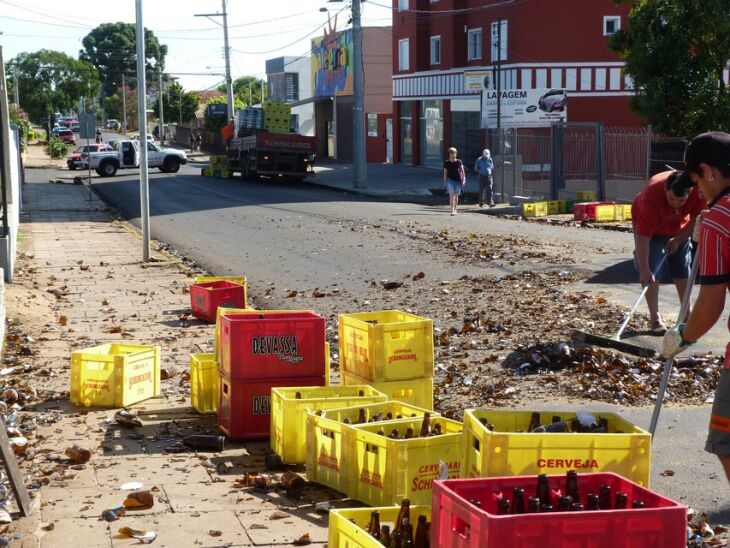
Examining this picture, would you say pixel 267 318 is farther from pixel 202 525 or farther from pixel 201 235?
pixel 201 235

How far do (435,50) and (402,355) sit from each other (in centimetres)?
4596

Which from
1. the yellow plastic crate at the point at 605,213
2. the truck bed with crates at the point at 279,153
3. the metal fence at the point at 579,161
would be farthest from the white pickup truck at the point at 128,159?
the yellow plastic crate at the point at 605,213

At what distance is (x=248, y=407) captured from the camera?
27.0 feet

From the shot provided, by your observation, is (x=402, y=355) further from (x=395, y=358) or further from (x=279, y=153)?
(x=279, y=153)

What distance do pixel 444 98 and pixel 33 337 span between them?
4034 cm

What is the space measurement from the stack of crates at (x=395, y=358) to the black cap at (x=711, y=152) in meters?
3.44

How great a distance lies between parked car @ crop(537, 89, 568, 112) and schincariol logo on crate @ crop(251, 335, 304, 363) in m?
31.5

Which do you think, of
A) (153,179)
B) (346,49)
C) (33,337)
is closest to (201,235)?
(33,337)

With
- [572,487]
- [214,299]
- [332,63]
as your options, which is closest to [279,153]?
[332,63]

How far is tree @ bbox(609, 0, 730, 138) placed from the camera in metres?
28.7

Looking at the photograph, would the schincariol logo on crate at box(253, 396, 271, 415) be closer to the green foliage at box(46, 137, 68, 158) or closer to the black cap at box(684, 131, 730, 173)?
the black cap at box(684, 131, 730, 173)

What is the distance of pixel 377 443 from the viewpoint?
21.0 feet

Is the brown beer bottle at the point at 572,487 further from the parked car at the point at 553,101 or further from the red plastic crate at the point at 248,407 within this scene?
the parked car at the point at 553,101

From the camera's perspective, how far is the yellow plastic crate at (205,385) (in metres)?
9.02
